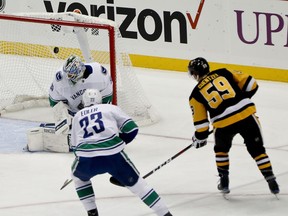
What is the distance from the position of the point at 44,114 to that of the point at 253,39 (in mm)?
2059

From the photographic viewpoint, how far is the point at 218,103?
237 inches

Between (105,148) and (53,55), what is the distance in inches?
145

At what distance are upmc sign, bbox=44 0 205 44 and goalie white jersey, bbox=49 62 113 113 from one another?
290 centimetres

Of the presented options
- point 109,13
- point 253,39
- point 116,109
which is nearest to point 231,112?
point 116,109

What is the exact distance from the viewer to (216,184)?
259 inches

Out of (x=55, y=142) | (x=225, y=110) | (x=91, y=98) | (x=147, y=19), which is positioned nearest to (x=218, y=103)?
(x=225, y=110)

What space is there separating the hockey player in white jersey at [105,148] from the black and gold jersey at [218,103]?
619mm

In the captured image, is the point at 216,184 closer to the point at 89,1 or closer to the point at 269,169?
the point at 269,169

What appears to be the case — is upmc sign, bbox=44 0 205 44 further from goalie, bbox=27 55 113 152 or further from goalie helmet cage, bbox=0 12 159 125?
goalie, bbox=27 55 113 152

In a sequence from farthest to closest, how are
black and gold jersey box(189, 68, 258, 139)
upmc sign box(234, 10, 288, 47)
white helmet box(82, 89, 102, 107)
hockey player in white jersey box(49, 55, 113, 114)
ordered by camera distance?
upmc sign box(234, 10, 288, 47) → hockey player in white jersey box(49, 55, 113, 114) → black and gold jersey box(189, 68, 258, 139) → white helmet box(82, 89, 102, 107)

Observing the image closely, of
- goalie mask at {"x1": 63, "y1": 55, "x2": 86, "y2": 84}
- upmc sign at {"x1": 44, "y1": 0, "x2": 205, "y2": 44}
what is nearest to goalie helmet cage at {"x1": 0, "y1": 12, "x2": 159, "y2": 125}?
upmc sign at {"x1": 44, "y1": 0, "x2": 205, "y2": 44}

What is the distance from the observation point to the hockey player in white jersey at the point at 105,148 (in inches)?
214

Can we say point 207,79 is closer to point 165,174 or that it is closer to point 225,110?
point 225,110

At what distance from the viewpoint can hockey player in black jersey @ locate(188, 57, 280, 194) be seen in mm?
6016
